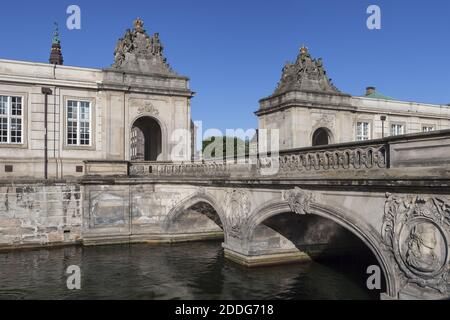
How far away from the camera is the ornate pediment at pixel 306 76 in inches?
1204

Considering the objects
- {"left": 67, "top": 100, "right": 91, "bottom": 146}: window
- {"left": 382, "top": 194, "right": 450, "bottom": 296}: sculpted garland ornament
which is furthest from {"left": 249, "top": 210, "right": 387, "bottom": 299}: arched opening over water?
{"left": 67, "top": 100, "right": 91, "bottom": 146}: window

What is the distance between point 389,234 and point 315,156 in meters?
3.67

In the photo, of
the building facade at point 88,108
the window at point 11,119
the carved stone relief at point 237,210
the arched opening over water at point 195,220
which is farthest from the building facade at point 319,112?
the window at point 11,119

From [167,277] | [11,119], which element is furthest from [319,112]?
[11,119]

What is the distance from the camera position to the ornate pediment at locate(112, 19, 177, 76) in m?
28.7

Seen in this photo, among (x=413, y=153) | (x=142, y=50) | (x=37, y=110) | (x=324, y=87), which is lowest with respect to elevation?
(x=413, y=153)

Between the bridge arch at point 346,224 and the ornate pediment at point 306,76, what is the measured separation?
1488 cm

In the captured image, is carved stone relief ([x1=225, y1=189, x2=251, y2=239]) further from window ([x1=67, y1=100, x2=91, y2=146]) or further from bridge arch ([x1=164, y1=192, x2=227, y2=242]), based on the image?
window ([x1=67, y1=100, x2=91, y2=146])

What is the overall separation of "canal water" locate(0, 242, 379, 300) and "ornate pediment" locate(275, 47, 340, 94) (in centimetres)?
1446

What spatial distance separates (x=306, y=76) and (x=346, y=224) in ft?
66.8

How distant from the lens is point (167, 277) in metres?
17.5

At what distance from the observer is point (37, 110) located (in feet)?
83.4
